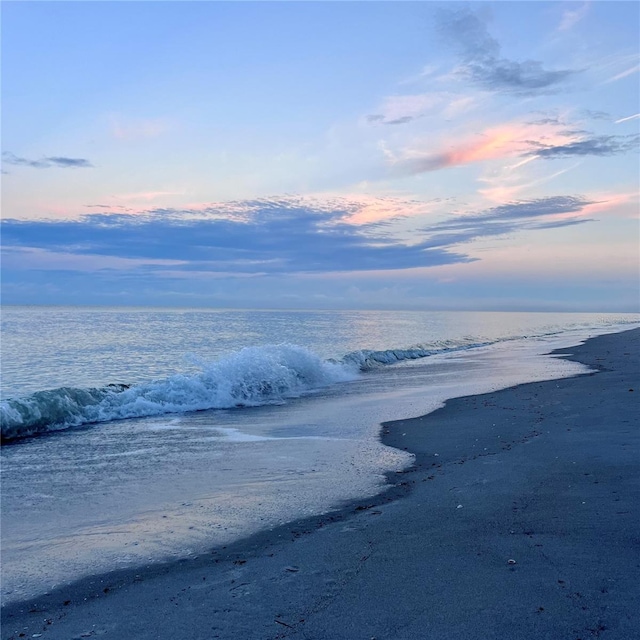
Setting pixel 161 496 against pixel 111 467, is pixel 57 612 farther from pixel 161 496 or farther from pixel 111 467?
pixel 111 467

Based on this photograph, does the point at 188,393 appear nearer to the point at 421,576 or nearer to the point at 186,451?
the point at 186,451

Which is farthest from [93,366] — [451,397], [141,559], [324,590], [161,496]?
[324,590]

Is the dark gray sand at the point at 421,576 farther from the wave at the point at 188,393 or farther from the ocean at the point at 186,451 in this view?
the wave at the point at 188,393

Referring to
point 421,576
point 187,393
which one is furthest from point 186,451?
point 421,576

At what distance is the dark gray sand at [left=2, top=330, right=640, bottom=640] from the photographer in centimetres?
362

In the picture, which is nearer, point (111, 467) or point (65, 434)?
point (111, 467)

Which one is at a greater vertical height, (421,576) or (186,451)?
(421,576)

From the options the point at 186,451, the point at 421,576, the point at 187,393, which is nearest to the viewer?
the point at 421,576

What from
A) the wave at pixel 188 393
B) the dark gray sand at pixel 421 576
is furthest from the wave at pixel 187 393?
the dark gray sand at pixel 421 576

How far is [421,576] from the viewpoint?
14.0ft

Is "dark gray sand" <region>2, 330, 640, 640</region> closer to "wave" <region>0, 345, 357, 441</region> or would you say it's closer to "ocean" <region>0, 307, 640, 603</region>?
"ocean" <region>0, 307, 640, 603</region>

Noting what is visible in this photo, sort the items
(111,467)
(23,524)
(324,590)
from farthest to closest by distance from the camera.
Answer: (111,467) < (23,524) < (324,590)

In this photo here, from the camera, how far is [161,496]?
730 centimetres

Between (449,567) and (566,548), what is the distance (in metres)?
1.01
